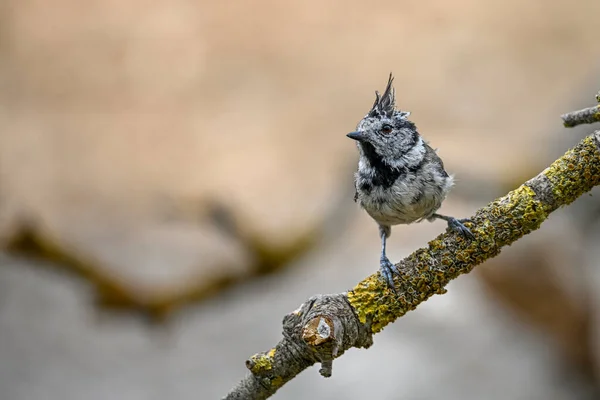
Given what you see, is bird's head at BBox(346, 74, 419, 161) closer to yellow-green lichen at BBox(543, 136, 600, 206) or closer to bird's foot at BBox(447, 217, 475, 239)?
bird's foot at BBox(447, 217, 475, 239)

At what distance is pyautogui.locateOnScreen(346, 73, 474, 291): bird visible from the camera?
108 inches

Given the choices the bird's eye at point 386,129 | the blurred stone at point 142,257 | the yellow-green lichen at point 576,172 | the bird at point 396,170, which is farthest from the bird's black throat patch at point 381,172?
the blurred stone at point 142,257

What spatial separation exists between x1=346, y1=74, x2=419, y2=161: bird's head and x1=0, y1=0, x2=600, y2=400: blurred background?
290cm

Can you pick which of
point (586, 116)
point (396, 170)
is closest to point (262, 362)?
point (396, 170)

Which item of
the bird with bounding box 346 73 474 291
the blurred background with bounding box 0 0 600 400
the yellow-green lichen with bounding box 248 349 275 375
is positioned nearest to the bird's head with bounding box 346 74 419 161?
the bird with bounding box 346 73 474 291

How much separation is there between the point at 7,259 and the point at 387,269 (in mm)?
5271

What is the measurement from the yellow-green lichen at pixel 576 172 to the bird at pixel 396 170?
2.24 feet

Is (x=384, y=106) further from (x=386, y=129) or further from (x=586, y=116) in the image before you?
(x=586, y=116)

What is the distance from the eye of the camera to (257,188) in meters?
8.58

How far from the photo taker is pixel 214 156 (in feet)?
29.1

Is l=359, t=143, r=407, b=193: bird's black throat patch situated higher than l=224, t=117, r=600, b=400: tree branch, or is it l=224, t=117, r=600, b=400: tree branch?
l=359, t=143, r=407, b=193: bird's black throat patch

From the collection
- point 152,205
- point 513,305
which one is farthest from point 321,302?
point 152,205

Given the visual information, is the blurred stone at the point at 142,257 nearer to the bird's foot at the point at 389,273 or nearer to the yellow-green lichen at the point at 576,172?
the bird's foot at the point at 389,273

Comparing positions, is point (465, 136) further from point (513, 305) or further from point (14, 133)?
point (14, 133)
